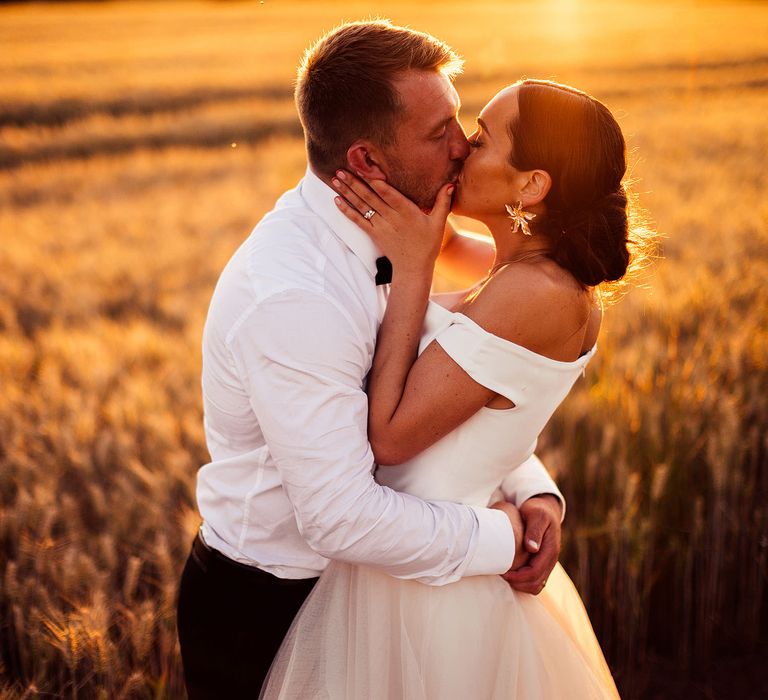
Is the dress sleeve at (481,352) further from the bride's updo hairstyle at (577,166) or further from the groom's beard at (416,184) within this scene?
the groom's beard at (416,184)

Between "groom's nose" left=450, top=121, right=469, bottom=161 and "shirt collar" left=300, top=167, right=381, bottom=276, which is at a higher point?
"groom's nose" left=450, top=121, right=469, bottom=161

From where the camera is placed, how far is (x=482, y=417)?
2156 mm

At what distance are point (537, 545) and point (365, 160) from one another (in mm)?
1209

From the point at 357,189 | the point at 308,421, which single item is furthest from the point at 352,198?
the point at 308,421

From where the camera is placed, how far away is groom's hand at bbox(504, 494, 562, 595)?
221 cm

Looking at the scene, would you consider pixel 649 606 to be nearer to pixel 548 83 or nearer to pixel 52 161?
pixel 548 83

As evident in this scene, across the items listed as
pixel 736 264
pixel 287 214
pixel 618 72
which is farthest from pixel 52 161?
pixel 618 72

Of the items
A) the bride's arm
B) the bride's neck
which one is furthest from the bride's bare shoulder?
the bride's neck

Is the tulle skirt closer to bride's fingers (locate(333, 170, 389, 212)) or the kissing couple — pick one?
the kissing couple

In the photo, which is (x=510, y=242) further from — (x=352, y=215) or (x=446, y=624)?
(x=446, y=624)

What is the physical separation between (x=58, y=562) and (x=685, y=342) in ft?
13.0

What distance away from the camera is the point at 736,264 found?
6617 millimetres

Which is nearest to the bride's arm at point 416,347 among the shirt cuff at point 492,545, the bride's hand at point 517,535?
the shirt cuff at point 492,545

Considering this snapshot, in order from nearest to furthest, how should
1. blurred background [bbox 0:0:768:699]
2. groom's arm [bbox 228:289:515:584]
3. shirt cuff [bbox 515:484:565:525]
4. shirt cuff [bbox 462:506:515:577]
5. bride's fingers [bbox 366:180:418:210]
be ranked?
groom's arm [bbox 228:289:515:584] → shirt cuff [bbox 462:506:515:577] → bride's fingers [bbox 366:180:418:210] → shirt cuff [bbox 515:484:565:525] → blurred background [bbox 0:0:768:699]
